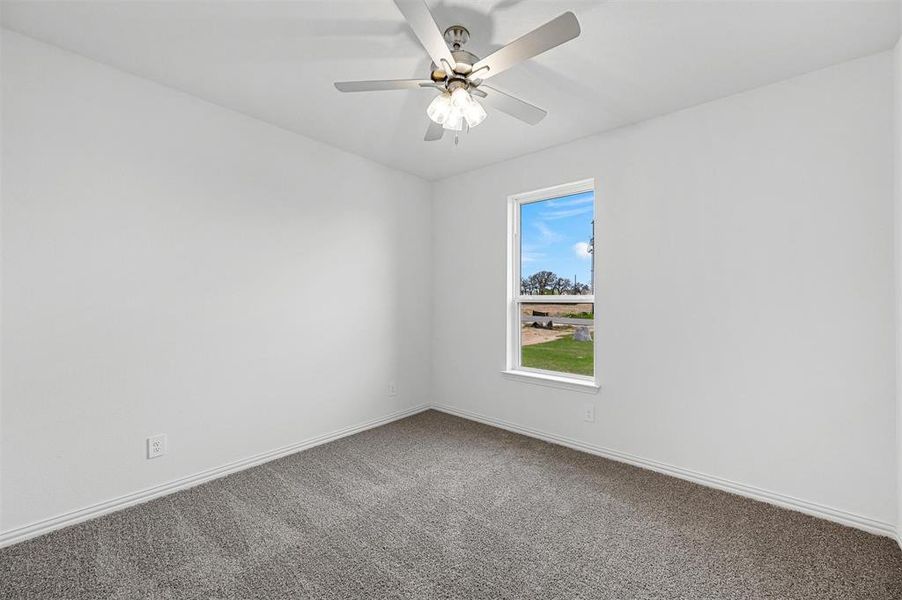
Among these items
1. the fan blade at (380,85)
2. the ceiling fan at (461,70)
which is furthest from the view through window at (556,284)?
the fan blade at (380,85)

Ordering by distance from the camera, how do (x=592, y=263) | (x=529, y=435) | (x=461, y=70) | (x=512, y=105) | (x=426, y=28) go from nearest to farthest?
(x=426, y=28), (x=461, y=70), (x=512, y=105), (x=592, y=263), (x=529, y=435)

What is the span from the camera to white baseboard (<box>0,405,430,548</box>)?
6.23ft

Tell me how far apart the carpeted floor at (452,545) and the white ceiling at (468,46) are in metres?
2.38

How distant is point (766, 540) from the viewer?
6.31ft

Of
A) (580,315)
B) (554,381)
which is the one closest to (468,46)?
(580,315)

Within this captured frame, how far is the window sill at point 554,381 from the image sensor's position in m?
3.01

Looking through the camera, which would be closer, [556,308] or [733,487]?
[733,487]

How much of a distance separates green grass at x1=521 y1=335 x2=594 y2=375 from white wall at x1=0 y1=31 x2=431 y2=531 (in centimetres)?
147

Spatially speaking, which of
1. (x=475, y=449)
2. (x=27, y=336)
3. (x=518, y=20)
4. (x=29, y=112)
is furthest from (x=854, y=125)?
(x=27, y=336)

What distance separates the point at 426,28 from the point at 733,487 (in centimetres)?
291

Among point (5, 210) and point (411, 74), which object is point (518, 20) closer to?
point (411, 74)

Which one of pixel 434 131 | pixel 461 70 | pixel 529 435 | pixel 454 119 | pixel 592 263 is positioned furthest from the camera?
pixel 529 435

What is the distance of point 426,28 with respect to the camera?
4.84 ft

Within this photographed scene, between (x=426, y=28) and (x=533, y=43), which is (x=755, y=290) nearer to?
(x=533, y=43)
